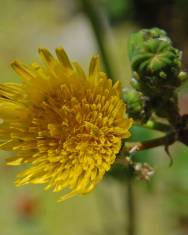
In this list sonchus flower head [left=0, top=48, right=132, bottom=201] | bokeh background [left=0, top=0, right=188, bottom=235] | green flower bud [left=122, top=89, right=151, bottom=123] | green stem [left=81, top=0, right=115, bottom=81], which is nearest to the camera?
sonchus flower head [left=0, top=48, right=132, bottom=201]

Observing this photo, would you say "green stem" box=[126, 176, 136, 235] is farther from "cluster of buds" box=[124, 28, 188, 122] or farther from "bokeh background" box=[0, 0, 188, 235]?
"cluster of buds" box=[124, 28, 188, 122]

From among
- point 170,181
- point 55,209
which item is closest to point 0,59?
point 55,209

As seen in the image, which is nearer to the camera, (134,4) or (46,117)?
(46,117)

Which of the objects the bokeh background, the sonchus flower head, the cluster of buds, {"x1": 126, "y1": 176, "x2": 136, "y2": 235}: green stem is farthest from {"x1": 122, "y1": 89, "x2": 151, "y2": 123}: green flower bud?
{"x1": 126, "y1": 176, "x2": 136, "y2": 235}: green stem

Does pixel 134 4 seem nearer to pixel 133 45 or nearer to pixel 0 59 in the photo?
pixel 0 59

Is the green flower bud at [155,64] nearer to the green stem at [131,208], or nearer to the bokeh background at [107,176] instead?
the bokeh background at [107,176]

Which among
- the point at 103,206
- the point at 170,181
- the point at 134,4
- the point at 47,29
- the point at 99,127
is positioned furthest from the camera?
the point at 47,29

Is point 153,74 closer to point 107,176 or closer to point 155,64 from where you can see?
point 155,64
